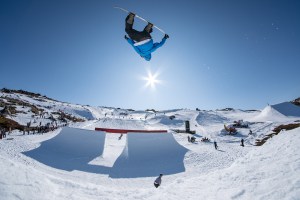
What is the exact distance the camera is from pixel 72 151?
1634 cm

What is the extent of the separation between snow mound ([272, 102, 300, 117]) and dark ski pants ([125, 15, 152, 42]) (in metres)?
41.2

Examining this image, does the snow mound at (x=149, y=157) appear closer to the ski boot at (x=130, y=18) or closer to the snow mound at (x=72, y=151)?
the snow mound at (x=72, y=151)

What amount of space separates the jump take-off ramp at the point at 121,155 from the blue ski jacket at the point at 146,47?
6.78 meters

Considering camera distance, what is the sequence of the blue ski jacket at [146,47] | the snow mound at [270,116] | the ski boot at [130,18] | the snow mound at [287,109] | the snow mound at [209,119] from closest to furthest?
the ski boot at [130,18] → the blue ski jacket at [146,47] → the snow mound at [270,116] → the snow mound at [287,109] → the snow mound at [209,119]

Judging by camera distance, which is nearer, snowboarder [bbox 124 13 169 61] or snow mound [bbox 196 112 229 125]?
snowboarder [bbox 124 13 169 61]

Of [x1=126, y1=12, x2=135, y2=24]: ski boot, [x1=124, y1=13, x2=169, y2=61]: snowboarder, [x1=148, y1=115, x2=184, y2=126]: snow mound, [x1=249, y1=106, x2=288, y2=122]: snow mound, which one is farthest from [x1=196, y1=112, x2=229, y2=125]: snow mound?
[x1=126, y1=12, x2=135, y2=24]: ski boot

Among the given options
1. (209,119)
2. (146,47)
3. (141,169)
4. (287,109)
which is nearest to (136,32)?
(146,47)

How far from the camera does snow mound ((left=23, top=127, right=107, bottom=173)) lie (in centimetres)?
1334

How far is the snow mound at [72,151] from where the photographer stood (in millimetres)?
13341

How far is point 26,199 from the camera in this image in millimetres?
4387

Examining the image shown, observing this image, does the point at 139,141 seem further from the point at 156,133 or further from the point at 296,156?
the point at 296,156

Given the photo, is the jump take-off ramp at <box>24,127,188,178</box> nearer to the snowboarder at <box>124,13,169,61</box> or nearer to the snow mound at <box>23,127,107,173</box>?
the snow mound at <box>23,127,107,173</box>

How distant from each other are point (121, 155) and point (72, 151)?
3.68m

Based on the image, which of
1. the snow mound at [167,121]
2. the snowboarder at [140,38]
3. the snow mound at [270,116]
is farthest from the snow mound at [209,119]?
the snowboarder at [140,38]
